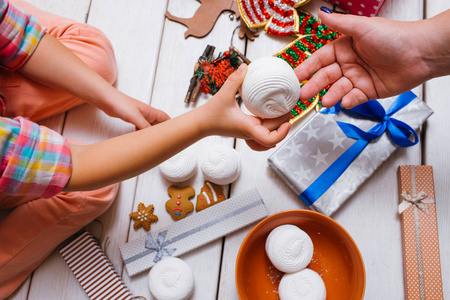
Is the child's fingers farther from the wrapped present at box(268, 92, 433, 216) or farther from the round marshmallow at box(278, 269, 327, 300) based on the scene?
the round marshmallow at box(278, 269, 327, 300)

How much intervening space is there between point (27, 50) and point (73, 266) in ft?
1.80

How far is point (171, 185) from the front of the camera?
998 millimetres

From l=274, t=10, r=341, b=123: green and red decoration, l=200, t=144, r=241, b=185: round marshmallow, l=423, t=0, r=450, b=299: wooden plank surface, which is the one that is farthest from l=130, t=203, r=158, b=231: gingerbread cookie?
l=423, t=0, r=450, b=299: wooden plank surface

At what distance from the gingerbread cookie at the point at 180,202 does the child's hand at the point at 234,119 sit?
0.93 feet

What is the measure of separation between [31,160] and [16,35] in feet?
1.17

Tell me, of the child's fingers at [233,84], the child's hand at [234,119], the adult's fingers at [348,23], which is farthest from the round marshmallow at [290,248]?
the adult's fingers at [348,23]

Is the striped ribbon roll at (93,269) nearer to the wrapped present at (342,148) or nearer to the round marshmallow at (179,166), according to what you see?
the round marshmallow at (179,166)

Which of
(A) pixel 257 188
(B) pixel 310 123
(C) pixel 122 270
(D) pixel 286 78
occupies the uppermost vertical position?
(D) pixel 286 78

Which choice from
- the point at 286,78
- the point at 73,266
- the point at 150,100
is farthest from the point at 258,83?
the point at 73,266

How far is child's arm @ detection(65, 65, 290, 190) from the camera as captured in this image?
70cm

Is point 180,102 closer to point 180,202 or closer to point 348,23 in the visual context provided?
point 180,202

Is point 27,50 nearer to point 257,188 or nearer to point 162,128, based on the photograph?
point 162,128

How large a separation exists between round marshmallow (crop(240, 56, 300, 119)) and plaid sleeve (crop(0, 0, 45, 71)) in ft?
1.77

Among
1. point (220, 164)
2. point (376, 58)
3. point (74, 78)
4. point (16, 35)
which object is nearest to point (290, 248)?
→ point (220, 164)
